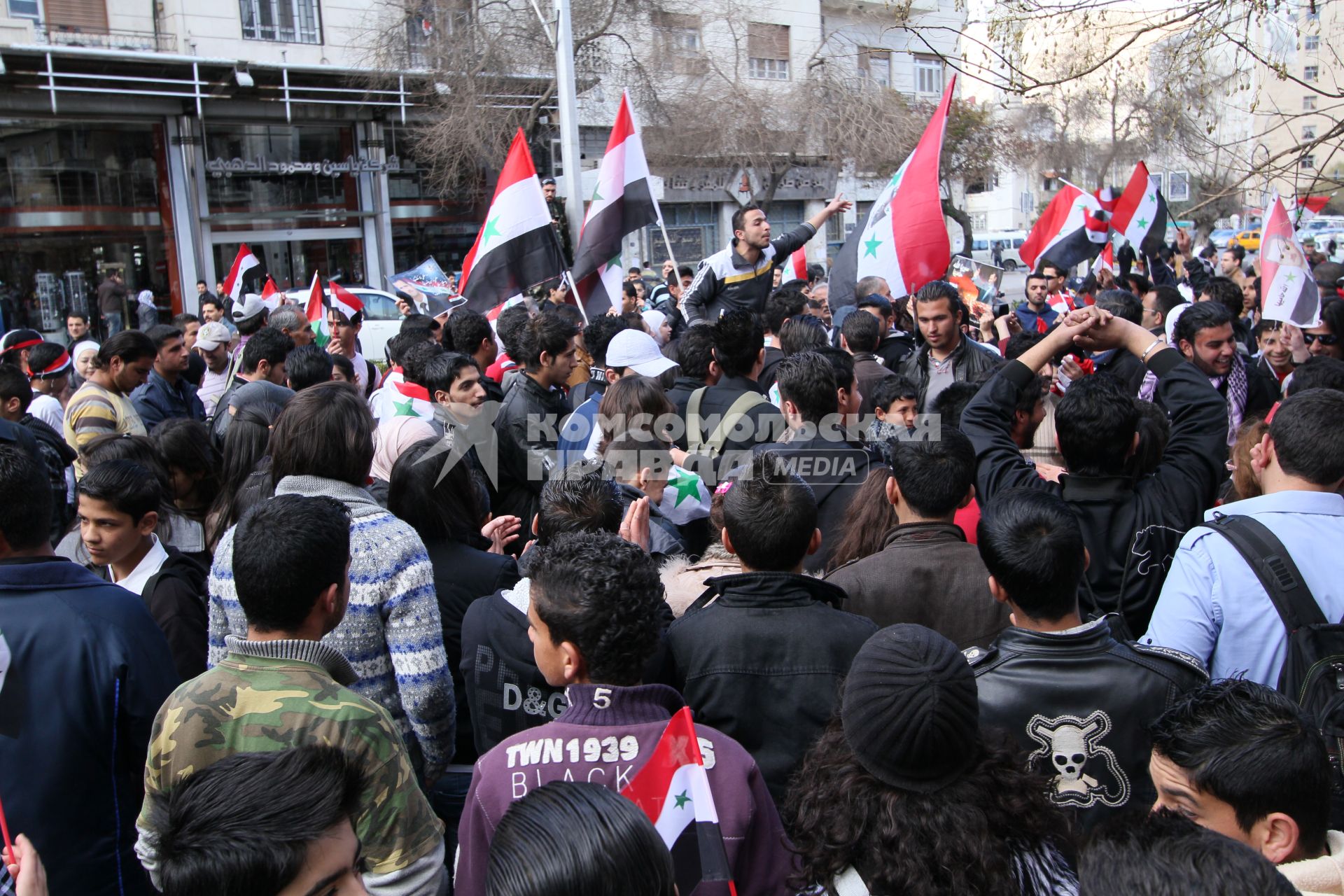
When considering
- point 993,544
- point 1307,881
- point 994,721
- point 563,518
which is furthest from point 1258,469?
point 563,518

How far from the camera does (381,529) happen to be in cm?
291

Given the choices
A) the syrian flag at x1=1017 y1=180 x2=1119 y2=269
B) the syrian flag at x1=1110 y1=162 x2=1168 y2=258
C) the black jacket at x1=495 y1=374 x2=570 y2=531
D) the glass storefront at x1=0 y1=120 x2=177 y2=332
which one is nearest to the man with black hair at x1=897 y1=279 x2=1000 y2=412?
the black jacket at x1=495 y1=374 x2=570 y2=531

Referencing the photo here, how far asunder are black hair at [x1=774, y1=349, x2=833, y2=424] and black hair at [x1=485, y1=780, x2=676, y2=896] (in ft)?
9.25

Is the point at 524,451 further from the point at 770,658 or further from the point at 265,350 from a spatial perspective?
the point at 770,658

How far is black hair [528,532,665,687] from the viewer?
7.66 ft

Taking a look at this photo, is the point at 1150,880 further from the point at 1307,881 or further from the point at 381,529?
the point at 381,529

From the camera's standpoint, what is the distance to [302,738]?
85.6 inches

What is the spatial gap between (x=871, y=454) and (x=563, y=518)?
1.59 meters

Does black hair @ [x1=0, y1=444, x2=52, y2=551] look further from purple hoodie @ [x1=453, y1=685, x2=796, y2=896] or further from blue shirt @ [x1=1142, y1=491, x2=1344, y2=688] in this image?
blue shirt @ [x1=1142, y1=491, x2=1344, y2=688]

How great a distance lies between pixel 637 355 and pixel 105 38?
19784 millimetres

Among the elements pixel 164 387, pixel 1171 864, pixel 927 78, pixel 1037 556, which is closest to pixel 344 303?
pixel 164 387

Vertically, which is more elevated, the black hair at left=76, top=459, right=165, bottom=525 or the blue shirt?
the black hair at left=76, top=459, right=165, bottom=525

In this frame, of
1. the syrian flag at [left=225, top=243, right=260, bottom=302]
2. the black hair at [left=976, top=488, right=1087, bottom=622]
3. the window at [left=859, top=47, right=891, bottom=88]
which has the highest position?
the window at [left=859, top=47, right=891, bottom=88]

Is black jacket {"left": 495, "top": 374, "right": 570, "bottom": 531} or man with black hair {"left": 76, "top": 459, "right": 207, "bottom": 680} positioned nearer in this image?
man with black hair {"left": 76, "top": 459, "right": 207, "bottom": 680}
